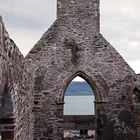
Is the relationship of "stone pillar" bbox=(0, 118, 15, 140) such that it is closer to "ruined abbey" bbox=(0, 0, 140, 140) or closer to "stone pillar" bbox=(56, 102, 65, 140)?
"ruined abbey" bbox=(0, 0, 140, 140)

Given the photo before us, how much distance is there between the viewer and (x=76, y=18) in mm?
15742

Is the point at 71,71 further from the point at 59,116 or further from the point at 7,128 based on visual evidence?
the point at 7,128

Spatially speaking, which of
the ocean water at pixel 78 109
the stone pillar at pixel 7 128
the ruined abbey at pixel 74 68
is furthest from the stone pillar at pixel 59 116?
the ocean water at pixel 78 109

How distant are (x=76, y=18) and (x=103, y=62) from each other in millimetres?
2049

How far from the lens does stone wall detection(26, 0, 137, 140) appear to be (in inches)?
583

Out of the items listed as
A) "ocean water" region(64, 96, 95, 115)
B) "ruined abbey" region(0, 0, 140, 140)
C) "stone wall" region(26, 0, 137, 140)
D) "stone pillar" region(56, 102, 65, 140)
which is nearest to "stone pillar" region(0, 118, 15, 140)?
"ruined abbey" region(0, 0, 140, 140)

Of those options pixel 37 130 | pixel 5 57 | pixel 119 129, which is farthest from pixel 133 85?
pixel 5 57

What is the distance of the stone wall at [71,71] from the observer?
14.8 metres

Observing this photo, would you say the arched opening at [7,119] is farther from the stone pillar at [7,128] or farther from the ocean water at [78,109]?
the ocean water at [78,109]

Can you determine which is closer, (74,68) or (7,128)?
(7,128)

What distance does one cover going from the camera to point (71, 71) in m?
15.1

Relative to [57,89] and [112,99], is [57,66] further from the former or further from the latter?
[112,99]

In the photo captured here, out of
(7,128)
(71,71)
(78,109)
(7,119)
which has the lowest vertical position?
(7,128)

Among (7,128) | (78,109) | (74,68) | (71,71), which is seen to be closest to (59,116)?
(71,71)
